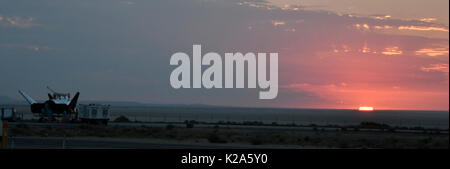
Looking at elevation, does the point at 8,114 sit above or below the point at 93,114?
above

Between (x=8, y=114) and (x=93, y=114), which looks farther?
(x=8, y=114)

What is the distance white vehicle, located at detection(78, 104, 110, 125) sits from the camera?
6431cm

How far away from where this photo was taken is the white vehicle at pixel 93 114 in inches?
2532

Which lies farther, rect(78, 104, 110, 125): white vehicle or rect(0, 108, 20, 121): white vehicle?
rect(0, 108, 20, 121): white vehicle

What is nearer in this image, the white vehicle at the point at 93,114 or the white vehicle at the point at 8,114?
the white vehicle at the point at 93,114

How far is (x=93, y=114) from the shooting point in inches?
2537
